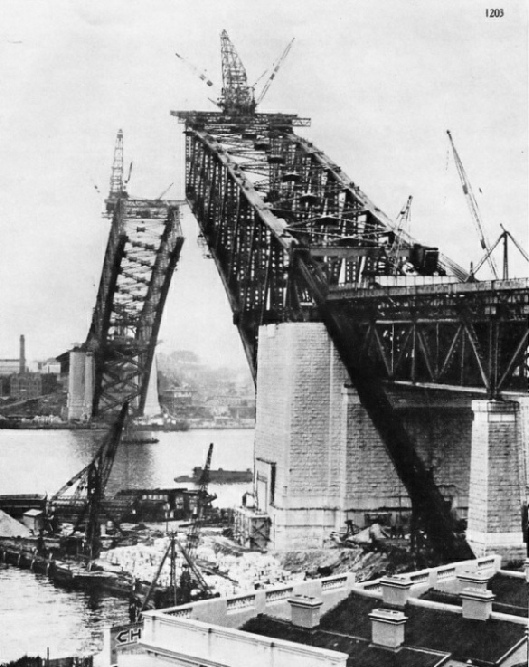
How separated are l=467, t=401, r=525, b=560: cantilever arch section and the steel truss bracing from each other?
0.97 metres

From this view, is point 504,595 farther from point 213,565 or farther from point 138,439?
point 138,439

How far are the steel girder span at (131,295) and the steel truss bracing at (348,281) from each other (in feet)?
31.0

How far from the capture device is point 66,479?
98.2 meters

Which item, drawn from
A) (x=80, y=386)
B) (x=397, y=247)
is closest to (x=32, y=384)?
(x=80, y=386)

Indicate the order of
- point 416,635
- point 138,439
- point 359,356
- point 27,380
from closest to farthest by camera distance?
point 416,635 → point 359,356 → point 27,380 → point 138,439

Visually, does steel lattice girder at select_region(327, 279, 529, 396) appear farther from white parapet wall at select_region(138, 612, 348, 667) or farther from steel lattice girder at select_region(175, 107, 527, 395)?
white parapet wall at select_region(138, 612, 348, 667)

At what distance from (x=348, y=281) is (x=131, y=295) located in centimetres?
4245

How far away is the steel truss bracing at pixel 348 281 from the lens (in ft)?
144

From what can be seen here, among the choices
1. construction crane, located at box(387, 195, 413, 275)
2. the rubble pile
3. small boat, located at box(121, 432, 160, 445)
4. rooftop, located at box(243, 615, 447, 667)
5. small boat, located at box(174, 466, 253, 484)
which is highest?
construction crane, located at box(387, 195, 413, 275)

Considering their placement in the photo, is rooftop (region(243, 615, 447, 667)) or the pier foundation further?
the pier foundation

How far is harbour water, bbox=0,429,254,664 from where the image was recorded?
149 ft

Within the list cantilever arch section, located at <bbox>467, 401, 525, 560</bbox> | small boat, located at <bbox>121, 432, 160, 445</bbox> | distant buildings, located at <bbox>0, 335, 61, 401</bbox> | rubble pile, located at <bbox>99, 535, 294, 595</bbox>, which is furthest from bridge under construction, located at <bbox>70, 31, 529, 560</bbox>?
small boat, located at <bbox>121, 432, 160, 445</bbox>

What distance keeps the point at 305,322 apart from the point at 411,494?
26.5ft

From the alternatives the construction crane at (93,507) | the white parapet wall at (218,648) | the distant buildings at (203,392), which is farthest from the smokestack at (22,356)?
the white parapet wall at (218,648)
